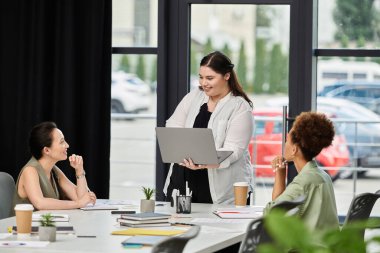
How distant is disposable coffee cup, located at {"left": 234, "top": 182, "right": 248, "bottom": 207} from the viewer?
3.94 metres

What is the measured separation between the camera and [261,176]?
598 centimetres

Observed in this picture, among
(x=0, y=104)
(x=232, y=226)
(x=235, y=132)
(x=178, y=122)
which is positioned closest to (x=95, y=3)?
(x=0, y=104)

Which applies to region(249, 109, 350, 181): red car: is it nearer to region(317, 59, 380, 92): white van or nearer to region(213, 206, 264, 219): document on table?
region(317, 59, 380, 92): white van

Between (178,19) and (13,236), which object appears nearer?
(13,236)

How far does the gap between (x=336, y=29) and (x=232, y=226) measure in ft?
8.39

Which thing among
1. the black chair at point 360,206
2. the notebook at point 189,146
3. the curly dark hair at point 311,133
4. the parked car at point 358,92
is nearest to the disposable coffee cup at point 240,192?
the notebook at point 189,146

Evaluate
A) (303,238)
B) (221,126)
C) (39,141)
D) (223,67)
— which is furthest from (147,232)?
(303,238)

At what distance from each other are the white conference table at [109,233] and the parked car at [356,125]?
1.93 meters

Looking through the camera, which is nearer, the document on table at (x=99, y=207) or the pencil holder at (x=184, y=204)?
the pencil holder at (x=184, y=204)

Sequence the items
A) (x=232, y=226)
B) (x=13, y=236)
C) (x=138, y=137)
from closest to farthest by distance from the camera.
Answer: (x=13, y=236) < (x=232, y=226) < (x=138, y=137)

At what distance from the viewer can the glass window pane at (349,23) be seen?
5379 millimetres

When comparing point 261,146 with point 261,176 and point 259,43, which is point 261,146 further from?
point 259,43

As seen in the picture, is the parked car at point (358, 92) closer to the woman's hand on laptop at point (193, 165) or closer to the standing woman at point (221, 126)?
the standing woman at point (221, 126)

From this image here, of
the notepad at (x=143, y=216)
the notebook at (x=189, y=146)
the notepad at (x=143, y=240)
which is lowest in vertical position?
the notepad at (x=143, y=240)
